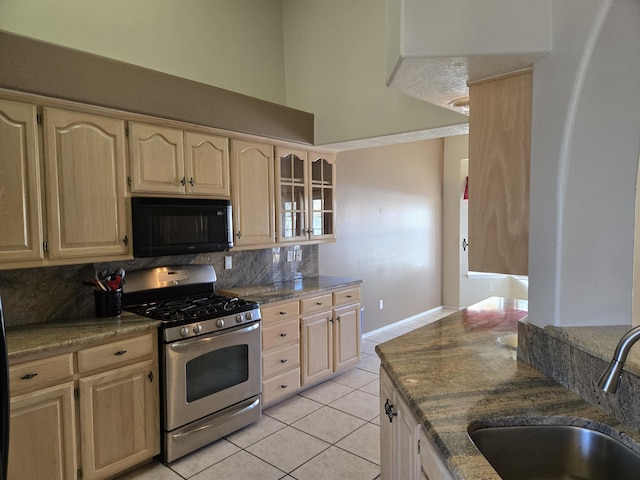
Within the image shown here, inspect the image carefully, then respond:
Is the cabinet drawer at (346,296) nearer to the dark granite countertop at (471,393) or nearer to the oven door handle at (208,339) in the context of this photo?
the oven door handle at (208,339)

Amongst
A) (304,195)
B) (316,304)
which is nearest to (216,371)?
(316,304)

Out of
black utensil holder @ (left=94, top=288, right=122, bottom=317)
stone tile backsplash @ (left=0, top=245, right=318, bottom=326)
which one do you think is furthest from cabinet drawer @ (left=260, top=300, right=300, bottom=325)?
black utensil holder @ (left=94, top=288, right=122, bottom=317)

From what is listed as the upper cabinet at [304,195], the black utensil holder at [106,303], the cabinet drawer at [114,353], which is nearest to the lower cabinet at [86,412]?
the cabinet drawer at [114,353]

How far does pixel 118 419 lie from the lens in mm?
2266

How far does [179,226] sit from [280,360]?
4.30 feet

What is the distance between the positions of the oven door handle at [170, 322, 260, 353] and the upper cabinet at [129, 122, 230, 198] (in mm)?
998

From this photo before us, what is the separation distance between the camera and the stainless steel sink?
1.19 meters

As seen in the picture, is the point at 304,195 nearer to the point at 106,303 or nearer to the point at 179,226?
the point at 179,226

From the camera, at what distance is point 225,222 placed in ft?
9.86

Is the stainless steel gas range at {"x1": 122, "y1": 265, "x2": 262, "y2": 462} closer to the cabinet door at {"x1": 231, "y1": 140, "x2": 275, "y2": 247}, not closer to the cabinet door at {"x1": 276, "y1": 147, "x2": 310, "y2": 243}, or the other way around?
the cabinet door at {"x1": 231, "y1": 140, "x2": 275, "y2": 247}

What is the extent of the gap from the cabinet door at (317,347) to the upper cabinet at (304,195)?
0.73 m

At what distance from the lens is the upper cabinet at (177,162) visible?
2557 millimetres

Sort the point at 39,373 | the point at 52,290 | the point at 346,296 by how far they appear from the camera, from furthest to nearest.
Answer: the point at 346,296 → the point at 52,290 → the point at 39,373

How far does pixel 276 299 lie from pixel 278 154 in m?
1.24
